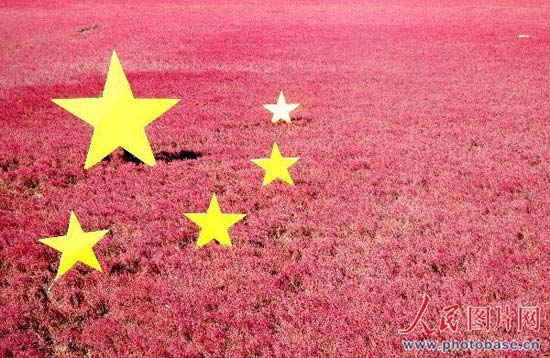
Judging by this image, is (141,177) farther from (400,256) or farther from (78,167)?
(400,256)

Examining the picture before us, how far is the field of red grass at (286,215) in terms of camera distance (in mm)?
4844

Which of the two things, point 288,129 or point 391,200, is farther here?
point 288,129

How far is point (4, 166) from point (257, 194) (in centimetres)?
572

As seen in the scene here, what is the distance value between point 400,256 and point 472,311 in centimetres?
128

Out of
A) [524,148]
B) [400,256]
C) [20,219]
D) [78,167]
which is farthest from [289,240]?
[524,148]

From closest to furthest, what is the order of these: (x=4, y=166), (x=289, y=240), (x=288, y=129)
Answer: (x=289, y=240) → (x=4, y=166) → (x=288, y=129)

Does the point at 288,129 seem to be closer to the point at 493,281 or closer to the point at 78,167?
the point at 78,167

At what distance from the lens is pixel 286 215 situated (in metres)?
7.22

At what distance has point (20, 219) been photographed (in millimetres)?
7164

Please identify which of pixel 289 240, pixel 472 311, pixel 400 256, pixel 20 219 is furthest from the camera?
pixel 20 219

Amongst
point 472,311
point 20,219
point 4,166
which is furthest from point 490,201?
point 4,166

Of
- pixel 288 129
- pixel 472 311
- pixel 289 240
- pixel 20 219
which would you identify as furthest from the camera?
pixel 288 129

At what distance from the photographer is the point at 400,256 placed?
6035 millimetres

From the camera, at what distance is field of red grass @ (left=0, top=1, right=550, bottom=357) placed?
4844 millimetres
